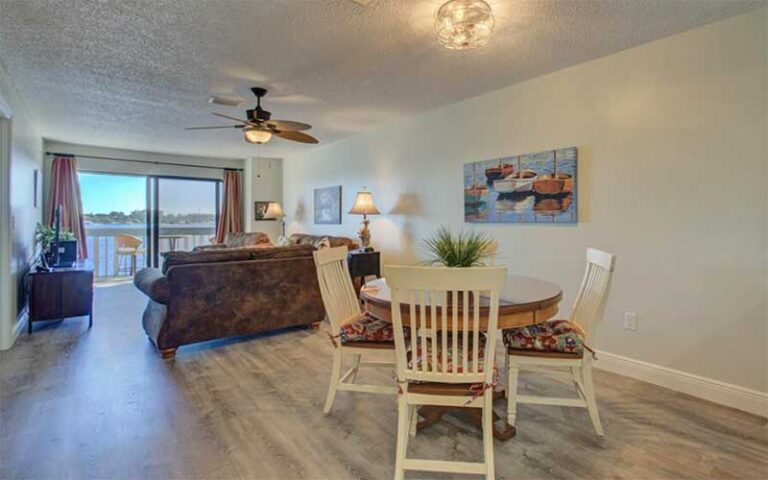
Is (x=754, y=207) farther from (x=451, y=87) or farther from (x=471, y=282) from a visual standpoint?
(x=451, y=87)

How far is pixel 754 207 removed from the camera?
2322mm

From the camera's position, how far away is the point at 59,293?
396 cm

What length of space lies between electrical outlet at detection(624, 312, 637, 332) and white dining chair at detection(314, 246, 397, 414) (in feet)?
5.99

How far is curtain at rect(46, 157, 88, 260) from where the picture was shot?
243 inches

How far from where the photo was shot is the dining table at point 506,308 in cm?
Result: 185

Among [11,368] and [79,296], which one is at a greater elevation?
[79,296]

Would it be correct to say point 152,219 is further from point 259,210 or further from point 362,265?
point 362,265

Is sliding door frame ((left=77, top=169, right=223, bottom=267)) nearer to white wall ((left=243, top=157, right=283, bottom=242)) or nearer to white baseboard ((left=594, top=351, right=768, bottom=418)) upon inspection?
white wall ((left=243, top=157, right=283, bottom=242))

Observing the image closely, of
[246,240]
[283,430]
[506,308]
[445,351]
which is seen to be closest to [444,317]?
[445,351]

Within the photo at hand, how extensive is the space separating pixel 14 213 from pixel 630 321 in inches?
206

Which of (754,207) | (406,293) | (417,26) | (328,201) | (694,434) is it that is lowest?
(694,434)

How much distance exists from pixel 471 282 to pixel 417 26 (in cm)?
177

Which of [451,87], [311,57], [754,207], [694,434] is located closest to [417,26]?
[311,57]

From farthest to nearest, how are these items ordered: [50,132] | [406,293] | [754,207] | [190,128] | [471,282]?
[50,132], [190,128], [754,207], [406,293], [471,282]
